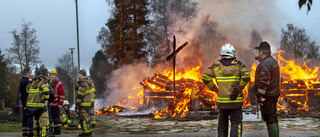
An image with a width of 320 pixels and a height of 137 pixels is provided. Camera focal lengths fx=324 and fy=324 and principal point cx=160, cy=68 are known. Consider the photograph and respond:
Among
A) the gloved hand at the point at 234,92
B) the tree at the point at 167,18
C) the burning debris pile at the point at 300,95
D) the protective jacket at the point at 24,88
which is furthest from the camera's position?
the tree at the point at 167,18

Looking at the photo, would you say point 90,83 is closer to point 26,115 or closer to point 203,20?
point 26,115

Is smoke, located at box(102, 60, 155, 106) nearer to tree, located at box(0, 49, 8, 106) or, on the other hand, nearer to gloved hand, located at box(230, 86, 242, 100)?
tree, located at box(0, 49, 8, 106)

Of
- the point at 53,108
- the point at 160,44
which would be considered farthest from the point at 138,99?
the point at 53,108

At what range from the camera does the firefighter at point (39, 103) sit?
735 cm

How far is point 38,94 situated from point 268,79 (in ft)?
16.5

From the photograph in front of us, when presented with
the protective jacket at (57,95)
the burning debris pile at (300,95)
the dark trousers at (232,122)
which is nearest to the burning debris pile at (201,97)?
the burning debris pile at (300,95)

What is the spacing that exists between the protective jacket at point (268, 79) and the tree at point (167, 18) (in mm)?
22662

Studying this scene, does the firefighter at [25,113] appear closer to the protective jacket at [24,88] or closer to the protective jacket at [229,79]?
the protective jacket at [24,88]

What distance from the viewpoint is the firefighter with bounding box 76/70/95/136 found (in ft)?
27.2

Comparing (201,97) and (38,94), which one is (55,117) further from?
(201,97)

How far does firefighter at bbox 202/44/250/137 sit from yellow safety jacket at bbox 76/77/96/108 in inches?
158

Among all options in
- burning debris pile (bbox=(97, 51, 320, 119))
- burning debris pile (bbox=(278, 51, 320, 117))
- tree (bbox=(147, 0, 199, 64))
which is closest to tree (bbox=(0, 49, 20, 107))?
tree (bbox=(147, 0, 199, 64))

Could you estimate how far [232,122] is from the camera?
18.2ft

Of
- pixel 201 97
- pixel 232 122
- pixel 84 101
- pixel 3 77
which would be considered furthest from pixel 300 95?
pixel 3 77
